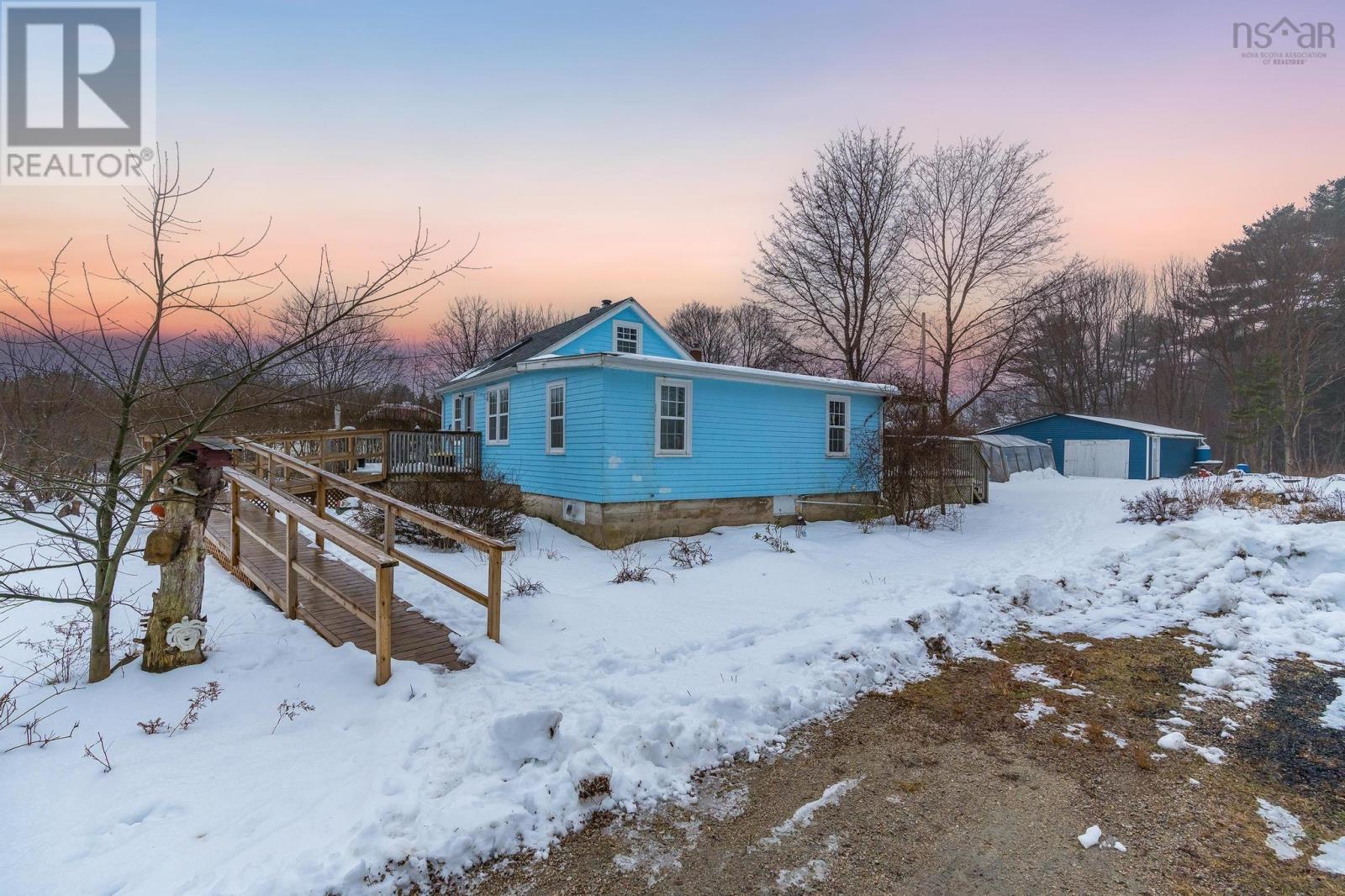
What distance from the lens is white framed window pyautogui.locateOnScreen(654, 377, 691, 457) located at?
37.5ft

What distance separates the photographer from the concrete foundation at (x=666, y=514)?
11000mm

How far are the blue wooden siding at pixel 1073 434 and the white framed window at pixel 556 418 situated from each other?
2615cm

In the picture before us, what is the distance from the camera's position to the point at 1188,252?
3350 centimetres

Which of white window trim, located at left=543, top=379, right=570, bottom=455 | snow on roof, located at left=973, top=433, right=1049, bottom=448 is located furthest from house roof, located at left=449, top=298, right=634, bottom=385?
snow on roof, located at left=973, top=433, right=1049, bottom=448

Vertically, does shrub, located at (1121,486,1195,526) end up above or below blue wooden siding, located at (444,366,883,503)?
below

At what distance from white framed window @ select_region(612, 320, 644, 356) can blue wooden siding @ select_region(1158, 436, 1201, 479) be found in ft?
79.7

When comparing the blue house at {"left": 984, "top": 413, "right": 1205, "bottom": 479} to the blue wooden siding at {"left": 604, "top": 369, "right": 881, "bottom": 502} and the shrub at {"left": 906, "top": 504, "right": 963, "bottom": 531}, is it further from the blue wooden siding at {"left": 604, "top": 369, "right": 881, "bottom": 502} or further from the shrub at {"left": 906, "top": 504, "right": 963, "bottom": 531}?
the blue wooden siding at {"left": 604, "top": 369, "right": 881, "bottom": 502}

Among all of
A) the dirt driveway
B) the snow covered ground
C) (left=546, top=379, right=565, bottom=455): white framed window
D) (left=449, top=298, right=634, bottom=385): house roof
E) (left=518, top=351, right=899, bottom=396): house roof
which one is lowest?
the dirt driveway

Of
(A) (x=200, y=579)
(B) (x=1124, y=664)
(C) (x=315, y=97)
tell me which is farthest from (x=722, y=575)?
(C) (x=315, y=97)

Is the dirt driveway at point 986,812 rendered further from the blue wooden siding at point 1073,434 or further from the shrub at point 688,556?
the blue wooden siding at point 1073,434

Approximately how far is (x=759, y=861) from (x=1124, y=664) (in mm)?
4731

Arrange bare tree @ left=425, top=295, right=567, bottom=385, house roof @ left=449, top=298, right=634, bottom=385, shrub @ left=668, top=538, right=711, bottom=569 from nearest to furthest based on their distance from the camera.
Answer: shrub @ left=668, top=538, right=711, bottom=569 < house roof @ left=449, top=298, right=634, bottom=385 < bare tree @ left=425, top=295, right=567, bottom=385

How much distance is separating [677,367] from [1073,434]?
25228mm

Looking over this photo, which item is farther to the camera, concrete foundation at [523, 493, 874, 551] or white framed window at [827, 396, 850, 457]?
white framed window at [827, 396, 850, 457]
